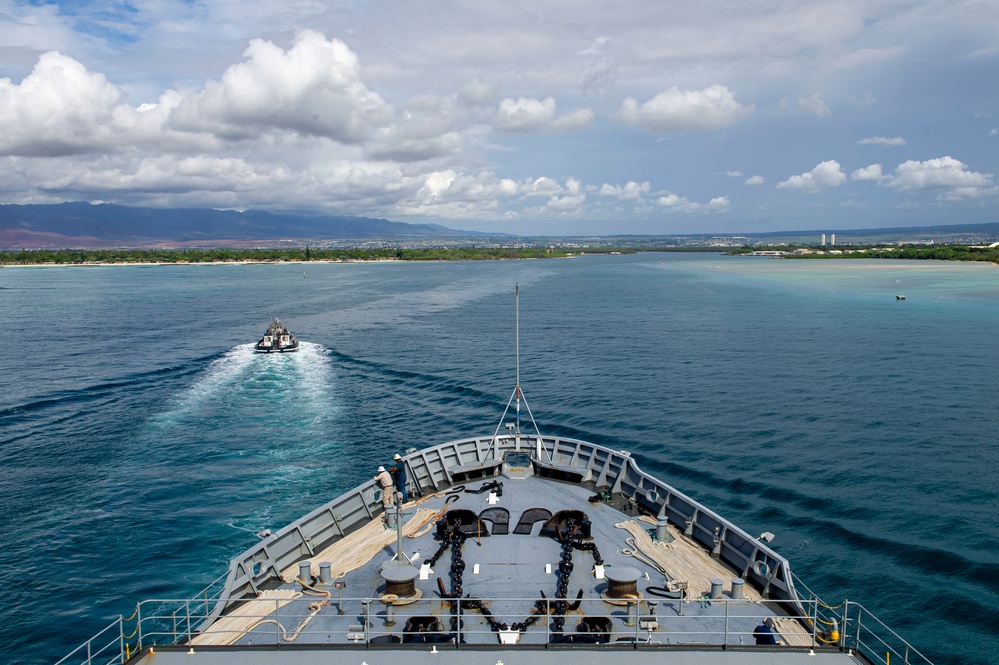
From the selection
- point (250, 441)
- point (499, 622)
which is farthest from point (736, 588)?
point (250, 441)

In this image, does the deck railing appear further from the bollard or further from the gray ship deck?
the bollard

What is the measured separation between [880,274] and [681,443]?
14334 cm

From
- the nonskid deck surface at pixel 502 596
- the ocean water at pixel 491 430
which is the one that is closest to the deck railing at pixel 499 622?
the nonskid deck surface at pixel 502 596

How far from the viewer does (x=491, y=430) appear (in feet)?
126

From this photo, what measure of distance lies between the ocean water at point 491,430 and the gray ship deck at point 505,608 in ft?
26.1

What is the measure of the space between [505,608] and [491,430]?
24.3m

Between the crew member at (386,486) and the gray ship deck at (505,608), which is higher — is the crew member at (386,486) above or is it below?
above

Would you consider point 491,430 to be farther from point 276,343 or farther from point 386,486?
point 276,343

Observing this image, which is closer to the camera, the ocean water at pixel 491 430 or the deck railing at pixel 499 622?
the deck railing at pixel 499 622

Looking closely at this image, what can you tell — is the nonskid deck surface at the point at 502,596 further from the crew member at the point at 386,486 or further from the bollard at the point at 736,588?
the crew member at the point at 386,486

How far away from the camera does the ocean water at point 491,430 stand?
73.3ft

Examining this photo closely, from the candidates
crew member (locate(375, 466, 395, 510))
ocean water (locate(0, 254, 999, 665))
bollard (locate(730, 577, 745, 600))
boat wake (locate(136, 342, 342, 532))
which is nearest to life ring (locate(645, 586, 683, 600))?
bollard (locate(730, 577, 745, 600))

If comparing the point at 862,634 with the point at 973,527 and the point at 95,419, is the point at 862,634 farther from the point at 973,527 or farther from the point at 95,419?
the point at 95,419

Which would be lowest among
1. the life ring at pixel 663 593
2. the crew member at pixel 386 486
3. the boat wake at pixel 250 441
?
the boat wake at pixel 250 441
